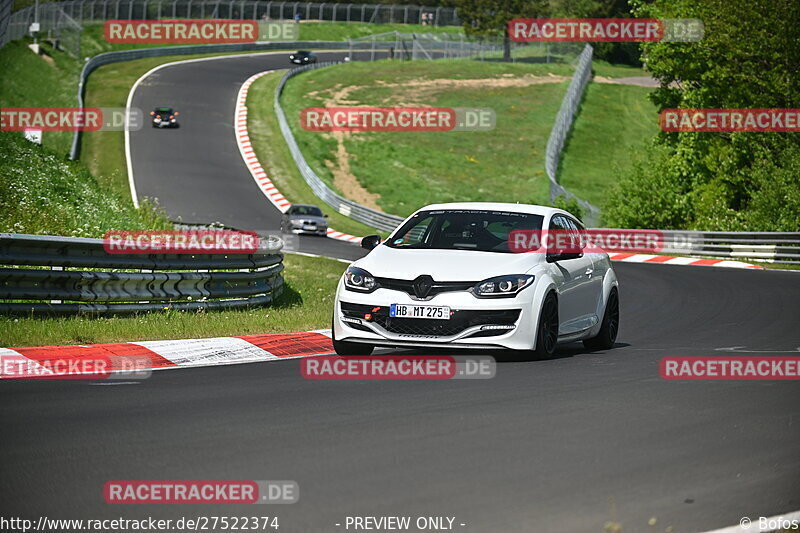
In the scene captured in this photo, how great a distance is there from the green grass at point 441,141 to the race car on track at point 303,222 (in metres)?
9.30

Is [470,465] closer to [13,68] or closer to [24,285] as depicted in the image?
[24,285]

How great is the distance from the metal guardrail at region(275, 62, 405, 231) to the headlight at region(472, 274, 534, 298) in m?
35.2

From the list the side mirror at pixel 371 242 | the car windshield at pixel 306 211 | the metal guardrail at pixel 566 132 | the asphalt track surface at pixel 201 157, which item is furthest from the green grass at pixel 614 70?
the side mirror at pixel 371 242

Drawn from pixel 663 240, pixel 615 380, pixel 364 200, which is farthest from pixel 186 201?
pixel 615 380

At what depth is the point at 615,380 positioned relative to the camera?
33.1 ft

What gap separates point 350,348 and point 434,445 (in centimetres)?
473

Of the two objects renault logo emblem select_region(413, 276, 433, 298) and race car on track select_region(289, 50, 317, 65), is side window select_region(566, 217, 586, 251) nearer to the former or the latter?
renault logo emblem select_region(413, 276, 433, 298)

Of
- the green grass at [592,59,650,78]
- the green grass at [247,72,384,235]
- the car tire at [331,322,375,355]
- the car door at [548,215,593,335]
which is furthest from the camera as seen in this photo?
Result: the green grass at [592,59,650,78]

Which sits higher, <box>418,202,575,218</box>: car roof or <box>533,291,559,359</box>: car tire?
<box>418,202,575,218</box>: car roof

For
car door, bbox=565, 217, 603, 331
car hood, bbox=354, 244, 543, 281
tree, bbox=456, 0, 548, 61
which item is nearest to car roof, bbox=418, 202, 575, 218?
car door, bbox=565, 217, 603, 331

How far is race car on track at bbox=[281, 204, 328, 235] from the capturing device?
4359 centimetres

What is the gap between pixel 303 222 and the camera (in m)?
43.8

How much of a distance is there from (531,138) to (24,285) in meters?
60.7

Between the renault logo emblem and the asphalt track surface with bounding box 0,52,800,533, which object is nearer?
the asphalt track surface with bounding box 0,52,800,533
